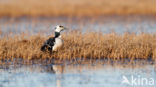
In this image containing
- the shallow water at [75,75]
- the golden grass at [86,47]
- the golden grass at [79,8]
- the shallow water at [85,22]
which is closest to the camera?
the shallow water at [75,75]

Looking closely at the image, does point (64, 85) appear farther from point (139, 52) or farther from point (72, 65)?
point (139, 52)

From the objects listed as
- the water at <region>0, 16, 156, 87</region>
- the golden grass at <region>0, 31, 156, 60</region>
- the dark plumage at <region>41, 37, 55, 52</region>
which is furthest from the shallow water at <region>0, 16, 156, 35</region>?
the water at <region>0, 16, 156, 87</region>

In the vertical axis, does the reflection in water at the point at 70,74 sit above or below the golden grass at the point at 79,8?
below

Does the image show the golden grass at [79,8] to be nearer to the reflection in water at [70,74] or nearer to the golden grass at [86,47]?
the golden grass at [86,47]

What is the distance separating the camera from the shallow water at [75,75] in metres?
8.77

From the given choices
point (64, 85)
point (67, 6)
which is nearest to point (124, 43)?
point (64, 85)

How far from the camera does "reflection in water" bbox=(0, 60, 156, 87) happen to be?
8.80 m

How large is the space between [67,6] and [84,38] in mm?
13600

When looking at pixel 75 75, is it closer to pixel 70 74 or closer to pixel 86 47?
pixel 70 74

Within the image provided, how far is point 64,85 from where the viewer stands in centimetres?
859

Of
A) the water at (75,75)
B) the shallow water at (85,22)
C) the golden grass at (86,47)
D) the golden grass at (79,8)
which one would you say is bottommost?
the water at (75,75)

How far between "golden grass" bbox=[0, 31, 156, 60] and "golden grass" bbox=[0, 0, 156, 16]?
11018 millimetres

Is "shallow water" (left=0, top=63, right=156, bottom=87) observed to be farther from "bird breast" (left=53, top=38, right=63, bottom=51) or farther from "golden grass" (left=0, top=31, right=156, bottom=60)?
"bird breast" (left=53, top=38, right=63, bottom=51)

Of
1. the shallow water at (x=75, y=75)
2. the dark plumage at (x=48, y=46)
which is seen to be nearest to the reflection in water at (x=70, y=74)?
the shallow water at (x=75, y=75)
